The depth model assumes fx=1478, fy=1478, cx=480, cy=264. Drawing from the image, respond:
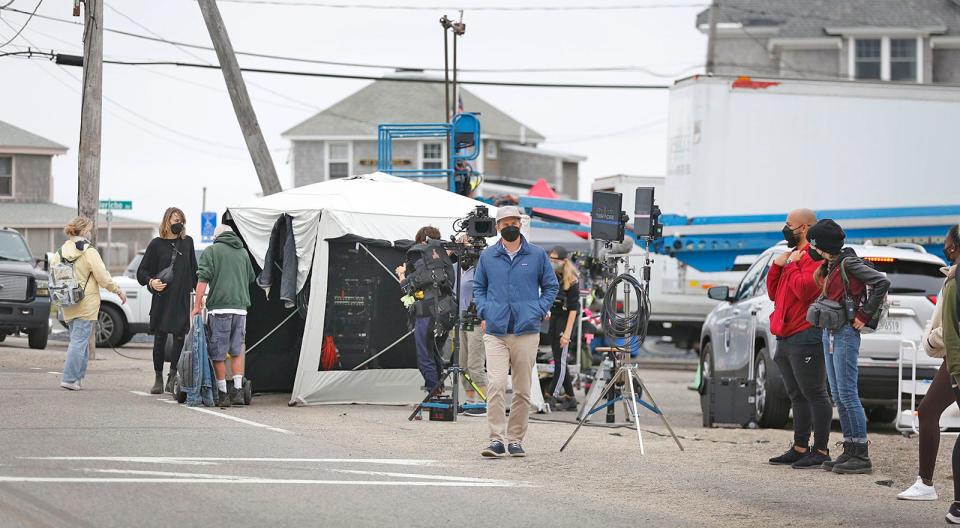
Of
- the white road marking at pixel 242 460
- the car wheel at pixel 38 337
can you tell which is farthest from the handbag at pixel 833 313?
the car wheel at pixel 38 337

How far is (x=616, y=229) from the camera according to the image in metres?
14.2

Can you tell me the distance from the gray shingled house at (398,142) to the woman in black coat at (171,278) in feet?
125

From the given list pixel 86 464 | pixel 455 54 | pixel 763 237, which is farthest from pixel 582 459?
pixel 455 54

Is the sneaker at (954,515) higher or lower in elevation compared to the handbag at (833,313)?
lower

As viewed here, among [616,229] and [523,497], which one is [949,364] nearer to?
[523,497]

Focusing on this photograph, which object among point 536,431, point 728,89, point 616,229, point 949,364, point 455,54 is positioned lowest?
point 536,431

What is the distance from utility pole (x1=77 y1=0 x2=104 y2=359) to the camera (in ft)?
75.5

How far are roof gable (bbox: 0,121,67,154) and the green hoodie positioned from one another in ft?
99.7

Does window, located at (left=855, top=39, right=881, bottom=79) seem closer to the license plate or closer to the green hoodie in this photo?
the license plate

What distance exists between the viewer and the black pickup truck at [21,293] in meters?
24.4

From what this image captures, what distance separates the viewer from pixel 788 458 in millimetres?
12344

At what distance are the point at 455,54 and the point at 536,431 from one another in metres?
23.1

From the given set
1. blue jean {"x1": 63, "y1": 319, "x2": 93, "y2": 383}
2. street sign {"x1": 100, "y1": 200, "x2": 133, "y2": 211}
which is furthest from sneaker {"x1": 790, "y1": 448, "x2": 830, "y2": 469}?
street sign {"x1": 100, "y1": 200, "x2": 133, "y2": 211}

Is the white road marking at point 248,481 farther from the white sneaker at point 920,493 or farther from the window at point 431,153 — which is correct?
the window at point 431,153
